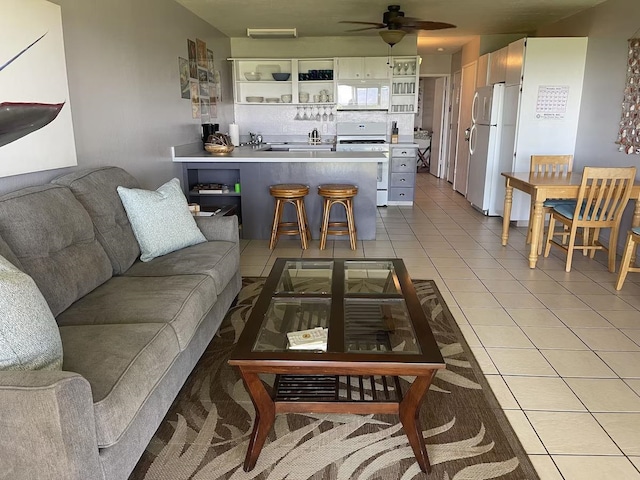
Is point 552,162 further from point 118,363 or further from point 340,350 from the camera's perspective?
point 118,363

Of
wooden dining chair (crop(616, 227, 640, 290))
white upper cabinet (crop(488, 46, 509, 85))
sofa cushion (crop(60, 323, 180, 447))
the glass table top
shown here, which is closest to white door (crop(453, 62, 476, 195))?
white upper cabinet (crop(488, 46, 509, 85))

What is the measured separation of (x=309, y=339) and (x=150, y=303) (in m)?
0.71

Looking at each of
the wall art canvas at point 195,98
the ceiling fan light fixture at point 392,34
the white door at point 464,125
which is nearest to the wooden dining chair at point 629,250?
the ceiling fan light fixture at point 392,34

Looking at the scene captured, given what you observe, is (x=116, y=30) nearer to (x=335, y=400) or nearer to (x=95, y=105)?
(x=95, y=105)

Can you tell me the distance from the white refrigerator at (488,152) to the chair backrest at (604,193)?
1866 millimetres

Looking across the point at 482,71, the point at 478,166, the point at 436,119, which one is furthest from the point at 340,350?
the point at 436,119

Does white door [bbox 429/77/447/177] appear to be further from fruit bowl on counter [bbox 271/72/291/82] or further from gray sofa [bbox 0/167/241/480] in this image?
gray sofa [bbox 0/167/241/480]

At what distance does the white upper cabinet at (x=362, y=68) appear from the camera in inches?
269

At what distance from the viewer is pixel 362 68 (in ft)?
22.6

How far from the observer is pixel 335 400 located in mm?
1823

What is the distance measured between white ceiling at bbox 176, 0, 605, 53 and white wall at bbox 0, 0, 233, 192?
0.57 m

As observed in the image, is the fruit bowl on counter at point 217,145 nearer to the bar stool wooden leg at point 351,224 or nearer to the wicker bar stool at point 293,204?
the wicker bar stool at point 293,204

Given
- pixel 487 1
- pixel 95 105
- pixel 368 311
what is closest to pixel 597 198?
pixel 487 1

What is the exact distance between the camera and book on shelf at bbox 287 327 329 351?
1790mm
